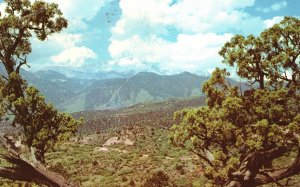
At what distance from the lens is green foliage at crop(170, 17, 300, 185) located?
18219 mm

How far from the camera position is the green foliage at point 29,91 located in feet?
74.1

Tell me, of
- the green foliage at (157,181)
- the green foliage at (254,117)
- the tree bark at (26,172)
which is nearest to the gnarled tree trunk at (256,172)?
the green foliage at (254,117)

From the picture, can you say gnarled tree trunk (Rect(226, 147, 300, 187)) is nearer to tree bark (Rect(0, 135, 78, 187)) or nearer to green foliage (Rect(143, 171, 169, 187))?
tree bark (Rect(0, 135, 78, 187))

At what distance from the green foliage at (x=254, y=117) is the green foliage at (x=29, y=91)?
8448mm

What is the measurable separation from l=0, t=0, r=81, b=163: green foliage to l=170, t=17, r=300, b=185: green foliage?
8448 mm

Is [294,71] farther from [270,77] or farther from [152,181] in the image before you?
[152,181]

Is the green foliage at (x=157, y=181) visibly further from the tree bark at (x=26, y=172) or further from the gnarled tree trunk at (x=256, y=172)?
the gnarled tree trunk at (x=256, y=172)

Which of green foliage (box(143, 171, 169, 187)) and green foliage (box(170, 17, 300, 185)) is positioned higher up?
green foliage (box(170, 17, 300, 185))

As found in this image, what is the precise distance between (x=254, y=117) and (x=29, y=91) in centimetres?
1345

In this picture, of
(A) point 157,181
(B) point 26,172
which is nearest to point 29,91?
(B) point 26,172

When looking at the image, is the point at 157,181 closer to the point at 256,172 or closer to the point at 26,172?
the point at 256,172

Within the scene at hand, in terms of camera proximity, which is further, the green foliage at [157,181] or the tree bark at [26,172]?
the green foliage at [157,181]

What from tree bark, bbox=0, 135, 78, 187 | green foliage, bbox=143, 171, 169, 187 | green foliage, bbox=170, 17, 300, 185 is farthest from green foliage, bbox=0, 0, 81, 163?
green foliage, bbox=143, 171, 169, 187

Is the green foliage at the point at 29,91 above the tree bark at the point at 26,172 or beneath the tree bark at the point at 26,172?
above
